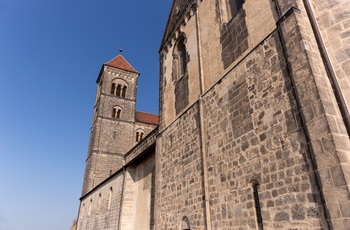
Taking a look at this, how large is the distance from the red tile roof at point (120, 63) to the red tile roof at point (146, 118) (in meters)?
6.10

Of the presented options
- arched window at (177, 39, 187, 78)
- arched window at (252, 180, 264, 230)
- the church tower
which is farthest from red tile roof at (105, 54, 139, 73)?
arched window at (252, 180, 264, 230)

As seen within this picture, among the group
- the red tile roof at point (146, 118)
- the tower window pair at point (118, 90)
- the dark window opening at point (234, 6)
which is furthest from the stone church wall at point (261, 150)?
the tower window pair at point (118, 90)

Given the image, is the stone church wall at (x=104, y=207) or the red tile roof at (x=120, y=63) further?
the red tile roof at (x=120, y=63)

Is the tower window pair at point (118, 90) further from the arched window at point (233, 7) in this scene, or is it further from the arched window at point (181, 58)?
the arched window at point (233, 7)

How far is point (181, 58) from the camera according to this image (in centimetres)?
934

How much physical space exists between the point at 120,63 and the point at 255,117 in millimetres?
31569

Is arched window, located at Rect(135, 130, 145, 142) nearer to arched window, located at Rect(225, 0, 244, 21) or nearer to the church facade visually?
the church facade

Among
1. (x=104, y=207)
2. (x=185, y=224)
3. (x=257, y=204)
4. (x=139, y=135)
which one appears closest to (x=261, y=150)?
(x=257, y=204)

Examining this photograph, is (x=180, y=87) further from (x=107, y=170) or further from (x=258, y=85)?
(x=107, y=170)

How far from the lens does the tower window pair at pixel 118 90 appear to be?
1251 inches

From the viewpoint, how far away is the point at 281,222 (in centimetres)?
396

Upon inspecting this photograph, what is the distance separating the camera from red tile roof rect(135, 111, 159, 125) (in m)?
32.4

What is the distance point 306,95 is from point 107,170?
25444mm

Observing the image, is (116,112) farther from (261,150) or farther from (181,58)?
(261,150)
